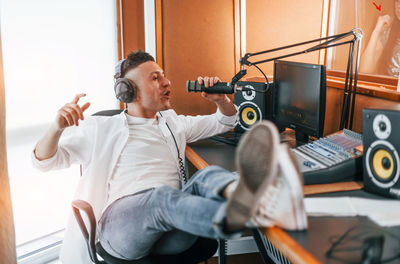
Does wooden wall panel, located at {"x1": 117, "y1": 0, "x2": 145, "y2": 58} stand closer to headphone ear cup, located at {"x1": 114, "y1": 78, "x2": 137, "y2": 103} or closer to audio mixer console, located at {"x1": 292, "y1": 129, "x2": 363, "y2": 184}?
headphone ear cup, located at {"x1": 114, "y1": 78, "x2": 137, "y2": 103}

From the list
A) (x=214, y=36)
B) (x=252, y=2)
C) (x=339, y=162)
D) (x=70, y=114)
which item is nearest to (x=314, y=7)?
(x=252, y=2)

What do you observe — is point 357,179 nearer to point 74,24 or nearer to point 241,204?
point 241,204

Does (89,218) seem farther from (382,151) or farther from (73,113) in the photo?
(382,151)

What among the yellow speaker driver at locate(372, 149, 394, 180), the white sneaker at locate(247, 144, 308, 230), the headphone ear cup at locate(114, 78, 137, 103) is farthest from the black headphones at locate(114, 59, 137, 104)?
the yellow speaker driver at locate(372, 149, 394, 180)

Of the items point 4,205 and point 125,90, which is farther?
point 125,90

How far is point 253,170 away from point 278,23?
68.7 inches

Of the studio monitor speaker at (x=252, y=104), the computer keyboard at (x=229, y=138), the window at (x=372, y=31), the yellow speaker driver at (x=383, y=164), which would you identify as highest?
the window at (x=372, y=31)

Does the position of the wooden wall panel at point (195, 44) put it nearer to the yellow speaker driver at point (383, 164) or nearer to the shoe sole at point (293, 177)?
the yellow speaker driver at point (383, 164)

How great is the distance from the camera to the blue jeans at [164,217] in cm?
106

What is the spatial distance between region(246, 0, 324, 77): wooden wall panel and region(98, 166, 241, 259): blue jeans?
1.39 m

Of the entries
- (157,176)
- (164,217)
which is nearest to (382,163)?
(164,217)

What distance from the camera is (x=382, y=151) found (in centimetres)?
122

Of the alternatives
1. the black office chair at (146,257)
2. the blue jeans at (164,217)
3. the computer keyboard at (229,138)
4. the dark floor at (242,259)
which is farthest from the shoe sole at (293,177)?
the dark floor at (242,259)

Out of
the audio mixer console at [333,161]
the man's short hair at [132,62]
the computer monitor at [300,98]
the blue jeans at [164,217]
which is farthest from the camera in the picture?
the man's short hair at [132,62]
